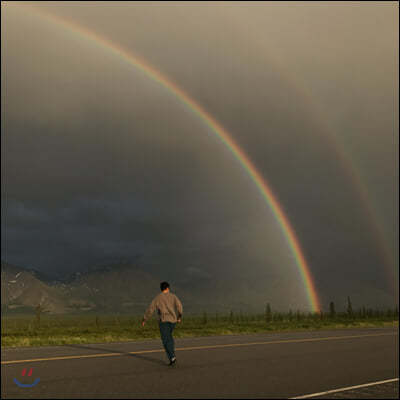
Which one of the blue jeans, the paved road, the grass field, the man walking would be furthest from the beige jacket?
the grass field

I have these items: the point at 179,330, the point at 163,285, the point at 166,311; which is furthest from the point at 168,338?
the point at 179,330

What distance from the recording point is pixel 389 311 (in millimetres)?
99312

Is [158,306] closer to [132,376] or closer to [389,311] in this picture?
[132,376]

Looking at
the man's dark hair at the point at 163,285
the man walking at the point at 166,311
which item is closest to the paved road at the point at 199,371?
the man walking at the point at 166,311

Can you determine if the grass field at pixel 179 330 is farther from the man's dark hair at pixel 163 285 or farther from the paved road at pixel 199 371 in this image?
the man's dark hair at pixel 163 285

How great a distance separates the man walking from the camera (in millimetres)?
13294

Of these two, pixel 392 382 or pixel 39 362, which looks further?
pixel 39 362

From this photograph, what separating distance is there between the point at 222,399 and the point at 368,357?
27.0ft

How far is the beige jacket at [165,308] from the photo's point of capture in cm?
1347

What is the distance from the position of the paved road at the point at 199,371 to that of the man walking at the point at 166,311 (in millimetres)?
775

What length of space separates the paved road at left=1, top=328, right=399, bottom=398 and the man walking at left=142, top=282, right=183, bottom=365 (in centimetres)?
77

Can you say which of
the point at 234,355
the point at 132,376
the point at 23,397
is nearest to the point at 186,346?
the point at 234,355

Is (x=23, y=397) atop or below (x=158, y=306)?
Result: below

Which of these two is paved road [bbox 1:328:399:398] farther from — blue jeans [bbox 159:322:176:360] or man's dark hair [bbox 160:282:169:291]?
man's dark hair [bbox 160:282:169:291]
